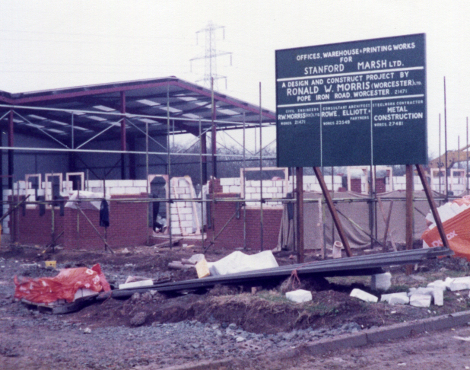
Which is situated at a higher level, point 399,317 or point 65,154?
point 65,154

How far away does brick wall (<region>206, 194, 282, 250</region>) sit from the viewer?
17.5m

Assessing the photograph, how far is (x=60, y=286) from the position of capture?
30.9 feet

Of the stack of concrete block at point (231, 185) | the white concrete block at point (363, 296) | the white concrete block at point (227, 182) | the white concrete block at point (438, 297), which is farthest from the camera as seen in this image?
the white concrete block at point (227, 182)

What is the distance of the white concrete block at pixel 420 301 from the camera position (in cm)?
827

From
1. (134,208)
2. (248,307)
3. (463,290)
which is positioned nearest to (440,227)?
(463,290)

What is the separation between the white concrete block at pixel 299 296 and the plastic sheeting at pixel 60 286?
365cm

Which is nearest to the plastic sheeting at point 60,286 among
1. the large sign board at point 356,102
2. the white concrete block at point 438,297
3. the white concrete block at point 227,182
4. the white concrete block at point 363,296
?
the large sign board at point 356,102

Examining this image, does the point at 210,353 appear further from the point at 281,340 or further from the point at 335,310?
the point at 335,310

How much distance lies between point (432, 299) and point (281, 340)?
9.53ft

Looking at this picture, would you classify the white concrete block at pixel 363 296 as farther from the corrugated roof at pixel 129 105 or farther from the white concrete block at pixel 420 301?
the corrugated roof at pixel 129 105

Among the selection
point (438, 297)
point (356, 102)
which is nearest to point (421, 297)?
point (438, 297)

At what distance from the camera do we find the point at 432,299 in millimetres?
8500

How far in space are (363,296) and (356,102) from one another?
151 inches

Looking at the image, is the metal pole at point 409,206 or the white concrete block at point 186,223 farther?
the white concrete block at point 186,223
